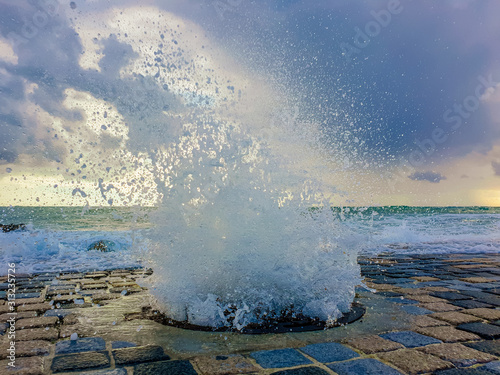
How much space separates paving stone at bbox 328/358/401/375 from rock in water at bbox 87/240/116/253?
8266 mm

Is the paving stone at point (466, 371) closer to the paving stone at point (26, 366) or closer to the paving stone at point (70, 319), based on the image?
the paving stone at point (26, 366)

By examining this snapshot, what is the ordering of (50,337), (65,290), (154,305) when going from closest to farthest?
(50,337), (154,305), (65,290)

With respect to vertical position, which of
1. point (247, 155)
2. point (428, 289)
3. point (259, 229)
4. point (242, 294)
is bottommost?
Answer: point (428, 289)

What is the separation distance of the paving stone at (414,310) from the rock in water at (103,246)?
7834mm

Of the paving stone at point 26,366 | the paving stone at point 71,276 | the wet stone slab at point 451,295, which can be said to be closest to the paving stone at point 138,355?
the paving stone at point 26,366

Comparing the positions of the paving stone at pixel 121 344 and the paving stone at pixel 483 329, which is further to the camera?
the paving stone at pixel 483 329

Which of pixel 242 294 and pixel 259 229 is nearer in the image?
pixel 242 294

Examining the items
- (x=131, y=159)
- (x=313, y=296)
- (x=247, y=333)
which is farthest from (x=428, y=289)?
(x=131, y=159)

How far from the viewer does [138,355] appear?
2.11 m

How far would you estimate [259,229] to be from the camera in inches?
129

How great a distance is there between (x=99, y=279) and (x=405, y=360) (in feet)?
14.1

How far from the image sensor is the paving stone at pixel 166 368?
1.86 meters

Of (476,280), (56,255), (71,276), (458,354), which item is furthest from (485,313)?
(56,255)

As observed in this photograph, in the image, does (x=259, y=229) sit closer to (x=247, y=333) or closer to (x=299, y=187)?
(x=299, y=187)
